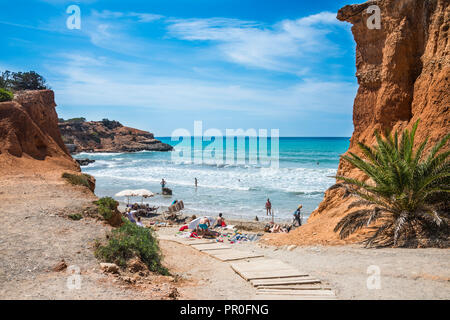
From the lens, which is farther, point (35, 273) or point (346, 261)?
point (346, 261)

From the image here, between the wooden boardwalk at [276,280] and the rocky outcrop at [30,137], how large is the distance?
11.2 metres

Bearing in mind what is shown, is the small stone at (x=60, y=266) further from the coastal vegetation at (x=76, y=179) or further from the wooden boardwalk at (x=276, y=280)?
the coastal vegetation at (x=76, y=179)

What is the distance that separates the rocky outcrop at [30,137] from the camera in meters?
15.0

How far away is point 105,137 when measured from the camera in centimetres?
10481

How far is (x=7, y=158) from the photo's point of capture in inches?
577

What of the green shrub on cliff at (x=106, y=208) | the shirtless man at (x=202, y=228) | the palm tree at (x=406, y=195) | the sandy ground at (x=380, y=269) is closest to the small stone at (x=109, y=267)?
the sandy ground at (x=380, y=269)

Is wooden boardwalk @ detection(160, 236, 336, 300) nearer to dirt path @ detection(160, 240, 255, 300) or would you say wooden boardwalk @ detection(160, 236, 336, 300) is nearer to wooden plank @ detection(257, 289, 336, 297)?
wooden plank @ detection(257, 289, 336, 297)

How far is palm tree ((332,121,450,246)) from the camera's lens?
27.7 ft

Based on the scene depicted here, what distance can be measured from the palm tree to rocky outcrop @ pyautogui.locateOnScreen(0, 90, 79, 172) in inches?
532

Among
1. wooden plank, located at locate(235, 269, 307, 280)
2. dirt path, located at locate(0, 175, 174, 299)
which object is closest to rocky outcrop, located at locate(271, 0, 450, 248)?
wooden plank, located at locate(235, 269, 307, 280)
